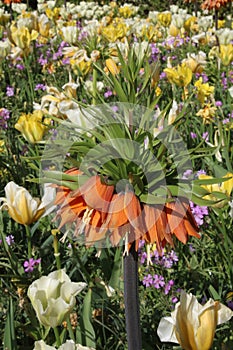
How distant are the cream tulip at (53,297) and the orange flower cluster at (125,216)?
21 centimetres

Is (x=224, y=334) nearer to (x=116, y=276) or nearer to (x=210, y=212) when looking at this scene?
(x=116, y=276)

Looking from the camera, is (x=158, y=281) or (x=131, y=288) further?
(x=158, y=281)

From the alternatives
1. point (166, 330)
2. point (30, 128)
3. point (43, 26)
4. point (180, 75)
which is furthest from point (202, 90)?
point (43, 26)

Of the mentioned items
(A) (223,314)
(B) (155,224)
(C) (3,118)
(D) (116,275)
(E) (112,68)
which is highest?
(E) (112,68)

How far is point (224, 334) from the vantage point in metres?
1.45

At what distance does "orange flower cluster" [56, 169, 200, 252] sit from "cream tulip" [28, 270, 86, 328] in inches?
8.1

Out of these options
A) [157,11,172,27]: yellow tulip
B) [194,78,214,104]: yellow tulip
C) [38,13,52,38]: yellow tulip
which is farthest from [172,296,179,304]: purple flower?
[157,11,172,27]: yellow tulip

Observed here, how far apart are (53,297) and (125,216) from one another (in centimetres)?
30

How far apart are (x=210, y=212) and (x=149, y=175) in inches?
42.1

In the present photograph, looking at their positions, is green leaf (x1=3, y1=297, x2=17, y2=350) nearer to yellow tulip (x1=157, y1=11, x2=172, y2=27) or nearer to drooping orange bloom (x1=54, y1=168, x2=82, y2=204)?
drooping orange bloom (x1=54, y1=168, x2=82, y2=204)

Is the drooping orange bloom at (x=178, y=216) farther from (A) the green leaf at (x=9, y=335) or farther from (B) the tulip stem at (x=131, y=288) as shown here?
(A) the green leaf at (x=9, y=335)

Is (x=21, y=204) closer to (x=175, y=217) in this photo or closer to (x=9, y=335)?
(x=9, y=335)

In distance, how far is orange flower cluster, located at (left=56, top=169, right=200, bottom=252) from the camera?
2.81 ft

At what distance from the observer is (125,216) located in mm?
855
